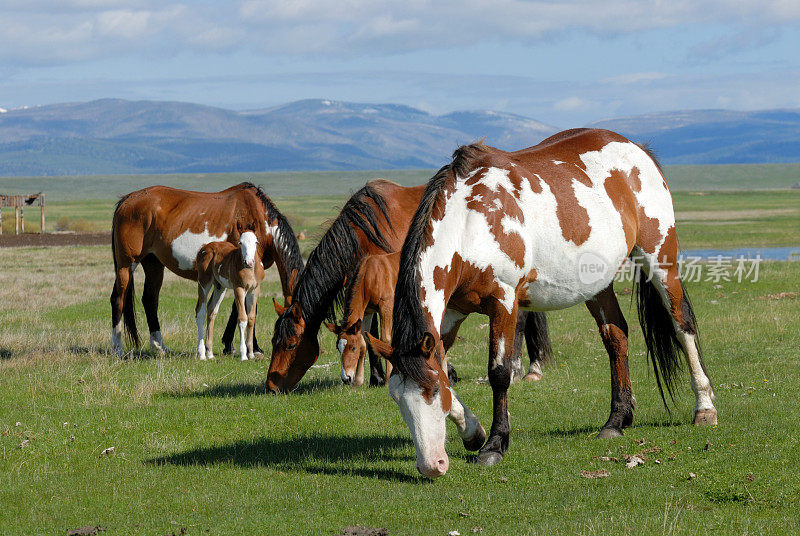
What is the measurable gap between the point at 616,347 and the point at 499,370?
192 centimetres

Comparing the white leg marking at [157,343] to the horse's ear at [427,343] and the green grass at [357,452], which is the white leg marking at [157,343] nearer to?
the green grass at [357,452]

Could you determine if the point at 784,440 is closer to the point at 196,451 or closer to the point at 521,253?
the point at 521,253

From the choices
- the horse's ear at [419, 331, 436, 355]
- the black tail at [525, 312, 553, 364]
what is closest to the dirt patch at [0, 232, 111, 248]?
the black tail at [525, 312, 553, 364]

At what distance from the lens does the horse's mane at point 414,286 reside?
675 centimetres

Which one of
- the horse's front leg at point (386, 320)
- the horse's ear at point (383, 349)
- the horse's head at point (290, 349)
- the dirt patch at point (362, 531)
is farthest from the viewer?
the horse's front leg at point (386, 320)

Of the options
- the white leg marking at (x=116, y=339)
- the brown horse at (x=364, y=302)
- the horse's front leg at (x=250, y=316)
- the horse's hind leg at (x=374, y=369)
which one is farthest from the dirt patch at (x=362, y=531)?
the white leg marking at (x=116, y=339)

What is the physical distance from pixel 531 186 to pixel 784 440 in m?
3.23

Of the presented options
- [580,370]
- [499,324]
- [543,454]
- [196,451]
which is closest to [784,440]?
[543,454]

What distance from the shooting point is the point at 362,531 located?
6.08 metres

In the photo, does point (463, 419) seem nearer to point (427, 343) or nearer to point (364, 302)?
point (427, 343)

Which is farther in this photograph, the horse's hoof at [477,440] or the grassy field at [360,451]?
the horse's hoof at [477,440]

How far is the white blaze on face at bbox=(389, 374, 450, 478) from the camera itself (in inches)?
260

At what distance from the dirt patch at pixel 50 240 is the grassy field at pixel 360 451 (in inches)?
1168

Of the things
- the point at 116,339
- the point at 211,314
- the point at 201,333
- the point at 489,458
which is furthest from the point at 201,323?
the point at 489,458
